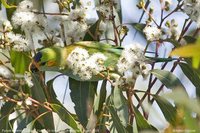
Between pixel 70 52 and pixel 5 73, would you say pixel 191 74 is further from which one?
pixel 5 73

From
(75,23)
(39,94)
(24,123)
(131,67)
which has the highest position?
(75,23)

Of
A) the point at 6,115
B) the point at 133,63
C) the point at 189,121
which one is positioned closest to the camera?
the point at 189,121

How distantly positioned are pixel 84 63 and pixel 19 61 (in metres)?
0.29

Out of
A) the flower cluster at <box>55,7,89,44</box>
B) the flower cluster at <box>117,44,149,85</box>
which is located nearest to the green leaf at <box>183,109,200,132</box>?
the flower cluster at <box>117,44,149,85</box>

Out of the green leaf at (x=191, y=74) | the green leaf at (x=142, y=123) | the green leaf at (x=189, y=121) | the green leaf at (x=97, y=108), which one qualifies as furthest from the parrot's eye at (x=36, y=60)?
the green leaf at (x=189, y=121)

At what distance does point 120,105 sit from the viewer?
124cm

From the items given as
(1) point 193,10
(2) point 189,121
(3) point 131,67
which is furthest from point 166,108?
(2) point 189,121

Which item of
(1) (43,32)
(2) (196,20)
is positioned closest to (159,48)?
(2) (196,20)

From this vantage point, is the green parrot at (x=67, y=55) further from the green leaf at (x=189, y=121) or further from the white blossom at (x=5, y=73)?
the green leaf at (x=189, y=121)

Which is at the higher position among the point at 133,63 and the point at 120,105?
the point at 133,63

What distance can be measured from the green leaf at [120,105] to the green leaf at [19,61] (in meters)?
0.35

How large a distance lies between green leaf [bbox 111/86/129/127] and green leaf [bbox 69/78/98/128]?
113 millimetres

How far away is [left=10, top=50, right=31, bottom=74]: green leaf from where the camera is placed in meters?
1.38

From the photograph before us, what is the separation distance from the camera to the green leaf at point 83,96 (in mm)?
1303
